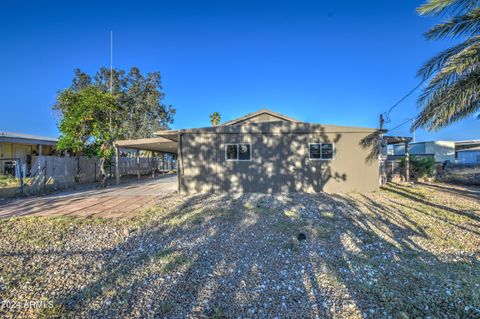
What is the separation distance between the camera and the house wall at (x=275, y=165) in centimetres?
1026

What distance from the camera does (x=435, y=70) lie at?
595 centimetres

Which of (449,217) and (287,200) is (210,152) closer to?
(287,200)

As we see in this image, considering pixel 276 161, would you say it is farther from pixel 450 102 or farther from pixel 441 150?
pixel 441 150

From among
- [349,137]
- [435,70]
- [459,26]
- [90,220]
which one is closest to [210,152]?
[90,220]

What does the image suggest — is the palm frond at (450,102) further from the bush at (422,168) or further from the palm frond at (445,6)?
the bush at (422,168)

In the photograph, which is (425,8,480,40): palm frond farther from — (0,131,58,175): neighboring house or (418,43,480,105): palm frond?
(0,131,58,175): neighboring house

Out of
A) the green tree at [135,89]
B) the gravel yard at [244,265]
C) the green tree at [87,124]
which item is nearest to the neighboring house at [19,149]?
the green tree at [87,124]

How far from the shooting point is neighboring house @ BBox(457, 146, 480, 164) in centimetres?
2856

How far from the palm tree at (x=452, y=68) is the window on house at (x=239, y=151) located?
19.9 feet

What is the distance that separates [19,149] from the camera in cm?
1627

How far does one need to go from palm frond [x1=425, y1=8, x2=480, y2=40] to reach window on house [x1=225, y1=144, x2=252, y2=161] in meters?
6.75

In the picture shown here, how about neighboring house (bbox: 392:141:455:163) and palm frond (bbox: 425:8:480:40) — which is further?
neighboring house (bbox: 392:141:455:163)

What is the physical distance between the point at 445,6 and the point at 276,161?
22.3ft

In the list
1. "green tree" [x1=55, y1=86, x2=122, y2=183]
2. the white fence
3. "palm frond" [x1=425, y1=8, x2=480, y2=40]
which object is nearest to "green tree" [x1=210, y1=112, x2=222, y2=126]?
the white fence
